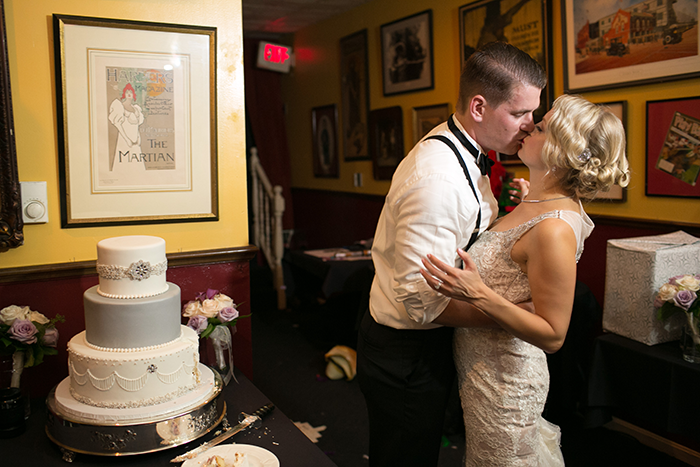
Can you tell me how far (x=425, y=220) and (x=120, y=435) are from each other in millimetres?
1110

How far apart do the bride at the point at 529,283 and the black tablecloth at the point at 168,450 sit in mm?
515

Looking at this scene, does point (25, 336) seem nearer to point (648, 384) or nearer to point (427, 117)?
point (648, 384)

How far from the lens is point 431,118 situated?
468 centimetres

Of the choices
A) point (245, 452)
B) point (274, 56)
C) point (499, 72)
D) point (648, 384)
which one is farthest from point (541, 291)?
Answer: point (274, 56)

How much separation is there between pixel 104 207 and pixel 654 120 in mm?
2768

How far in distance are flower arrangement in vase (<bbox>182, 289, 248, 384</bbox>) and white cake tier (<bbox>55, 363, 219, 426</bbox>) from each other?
43 cm

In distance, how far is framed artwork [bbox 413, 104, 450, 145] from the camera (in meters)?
4.53

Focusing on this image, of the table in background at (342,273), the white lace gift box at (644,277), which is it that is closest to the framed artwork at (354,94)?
the table in background at (342,273)

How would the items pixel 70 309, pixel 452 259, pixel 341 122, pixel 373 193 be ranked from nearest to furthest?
pixel 452 259, pixel 70 309, pixel 373 193, pixel 341 122

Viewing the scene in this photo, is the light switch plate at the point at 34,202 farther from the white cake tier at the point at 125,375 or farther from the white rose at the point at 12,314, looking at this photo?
the white cake tier at the point at 125,375

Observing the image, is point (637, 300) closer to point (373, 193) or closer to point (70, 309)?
point (70, 309)

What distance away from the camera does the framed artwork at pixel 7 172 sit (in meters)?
1.89

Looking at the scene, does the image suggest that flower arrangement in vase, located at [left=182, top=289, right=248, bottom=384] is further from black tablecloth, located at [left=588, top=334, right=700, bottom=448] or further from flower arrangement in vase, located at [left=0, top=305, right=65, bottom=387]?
black tablecloth, located at [left=588, top=334, right=700, bottom=448]

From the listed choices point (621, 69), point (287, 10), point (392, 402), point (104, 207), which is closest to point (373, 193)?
point (287, 10)
